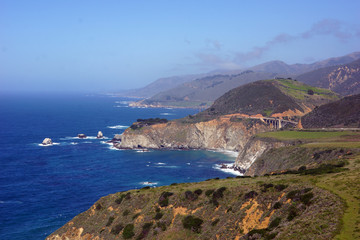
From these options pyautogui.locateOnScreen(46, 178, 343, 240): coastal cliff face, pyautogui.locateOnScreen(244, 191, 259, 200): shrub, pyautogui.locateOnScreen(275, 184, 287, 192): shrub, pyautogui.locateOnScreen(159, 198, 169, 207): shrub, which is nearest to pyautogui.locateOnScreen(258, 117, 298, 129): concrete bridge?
pyautogui.locateOnScreen(46, 178, 343, 240): coastal cliff face

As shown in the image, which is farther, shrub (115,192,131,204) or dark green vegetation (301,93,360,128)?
dark green vegetation (301,93,360,128)

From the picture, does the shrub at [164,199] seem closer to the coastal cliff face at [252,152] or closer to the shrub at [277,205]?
the shrub at [277,205]

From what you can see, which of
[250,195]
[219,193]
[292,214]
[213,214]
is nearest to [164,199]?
[219,193]

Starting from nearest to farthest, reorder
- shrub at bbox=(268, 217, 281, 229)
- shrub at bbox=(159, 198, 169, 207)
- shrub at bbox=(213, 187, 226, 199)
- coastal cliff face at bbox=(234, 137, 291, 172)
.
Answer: shrub at bbox=(268, 217, 281, 229) < shrub at bbox=(213, 187, 226, 199) < shrub at bbox=(159, 198, 169, 207) < coastal cliff face at bbox=(234, 137, 291, 172)

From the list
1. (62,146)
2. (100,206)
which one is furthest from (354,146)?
(62,146)

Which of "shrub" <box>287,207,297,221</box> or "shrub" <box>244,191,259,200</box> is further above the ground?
"shrub" <box>287,207,297,221</box>

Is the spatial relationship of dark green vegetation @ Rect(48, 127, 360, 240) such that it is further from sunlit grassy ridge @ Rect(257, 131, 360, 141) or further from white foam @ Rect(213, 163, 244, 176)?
white foam @ Rect(213, 163, 244, 176)

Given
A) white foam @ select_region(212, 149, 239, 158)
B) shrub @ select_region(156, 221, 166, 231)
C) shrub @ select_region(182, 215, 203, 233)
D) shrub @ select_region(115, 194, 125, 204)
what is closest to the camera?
shrub @ select_region(182, 215, 203, 233)
